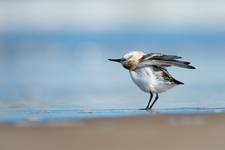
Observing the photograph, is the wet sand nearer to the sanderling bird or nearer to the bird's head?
the sanderling bird

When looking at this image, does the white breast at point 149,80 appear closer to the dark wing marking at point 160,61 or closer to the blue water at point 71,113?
the dark wing marking at point 160,61

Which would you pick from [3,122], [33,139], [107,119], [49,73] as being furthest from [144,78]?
[49,73]

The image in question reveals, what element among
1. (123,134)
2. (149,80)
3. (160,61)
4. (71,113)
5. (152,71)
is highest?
(160,61)

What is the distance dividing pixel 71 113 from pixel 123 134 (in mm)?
2235

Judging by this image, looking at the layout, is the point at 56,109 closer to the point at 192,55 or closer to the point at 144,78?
the point at 144,78

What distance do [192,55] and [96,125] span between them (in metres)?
10.1

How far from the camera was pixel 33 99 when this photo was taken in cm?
1251

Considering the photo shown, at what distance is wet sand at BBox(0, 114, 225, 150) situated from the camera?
8109mm

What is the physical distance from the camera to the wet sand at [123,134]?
26.6 ft

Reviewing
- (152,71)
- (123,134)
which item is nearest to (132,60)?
(152,71)

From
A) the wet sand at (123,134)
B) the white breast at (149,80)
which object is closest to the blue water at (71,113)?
the white breast at (149,80)

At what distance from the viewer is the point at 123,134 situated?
869 centimetres

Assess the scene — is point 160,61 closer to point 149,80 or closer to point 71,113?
point 149,80

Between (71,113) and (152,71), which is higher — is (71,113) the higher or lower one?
the lower one
